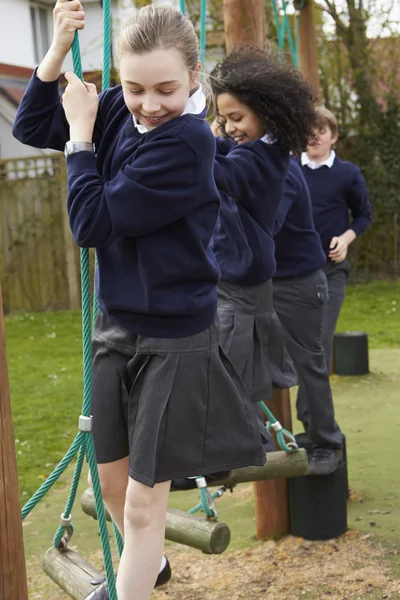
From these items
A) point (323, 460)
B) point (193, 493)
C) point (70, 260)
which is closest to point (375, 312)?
point (70, 260)

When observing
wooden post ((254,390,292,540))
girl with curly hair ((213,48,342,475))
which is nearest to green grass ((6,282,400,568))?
wooden post ((254,390,292,540))

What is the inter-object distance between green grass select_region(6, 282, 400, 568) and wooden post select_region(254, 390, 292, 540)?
0.11 meters

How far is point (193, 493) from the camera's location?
4.64m

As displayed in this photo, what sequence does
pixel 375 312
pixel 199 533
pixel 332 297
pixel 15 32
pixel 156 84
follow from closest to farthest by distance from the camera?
pixel 156 84, pixel 199 533, pixel 332 297, pixel 375 312, pixel 15 32

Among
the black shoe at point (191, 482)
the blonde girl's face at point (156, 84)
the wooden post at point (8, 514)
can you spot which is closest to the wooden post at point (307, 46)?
the black shoe at point (191, 482)

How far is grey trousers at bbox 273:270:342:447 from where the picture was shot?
12.8 ft

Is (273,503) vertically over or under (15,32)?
under

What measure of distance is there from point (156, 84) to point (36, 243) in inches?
374

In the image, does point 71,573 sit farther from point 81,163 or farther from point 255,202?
point 255,202

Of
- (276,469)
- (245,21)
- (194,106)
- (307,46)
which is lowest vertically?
(276,469)

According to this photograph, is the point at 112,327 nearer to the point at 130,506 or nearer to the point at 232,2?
the point at 130,506

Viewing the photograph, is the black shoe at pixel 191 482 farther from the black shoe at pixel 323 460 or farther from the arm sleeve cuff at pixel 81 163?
the arm sleeve cuff at pixel 81 163

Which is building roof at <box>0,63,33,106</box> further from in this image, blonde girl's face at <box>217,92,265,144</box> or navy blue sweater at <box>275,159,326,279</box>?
blonde girl's face at <box>217,92,265,144</box>

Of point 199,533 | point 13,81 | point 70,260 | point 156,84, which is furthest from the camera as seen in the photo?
point 13,81
